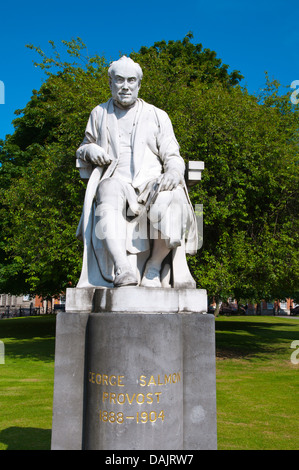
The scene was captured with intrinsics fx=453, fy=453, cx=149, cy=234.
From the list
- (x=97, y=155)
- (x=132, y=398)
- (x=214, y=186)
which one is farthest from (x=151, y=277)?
(x=214, y=186)

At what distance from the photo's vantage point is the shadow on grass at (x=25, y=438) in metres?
6.00

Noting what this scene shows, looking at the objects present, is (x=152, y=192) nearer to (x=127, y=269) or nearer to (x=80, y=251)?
(x=127, y=269)

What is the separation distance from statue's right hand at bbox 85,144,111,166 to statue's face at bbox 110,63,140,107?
62 centimetres

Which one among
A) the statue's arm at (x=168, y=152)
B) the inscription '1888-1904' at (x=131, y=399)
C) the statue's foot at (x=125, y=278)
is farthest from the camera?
the statue's arm at (x=168, y=152)

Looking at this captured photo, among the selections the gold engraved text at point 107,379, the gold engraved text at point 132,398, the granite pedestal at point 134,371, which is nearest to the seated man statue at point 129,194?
the granite pedestal at point 134,371

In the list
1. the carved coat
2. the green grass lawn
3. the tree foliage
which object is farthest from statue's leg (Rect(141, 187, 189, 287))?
the tree foliage

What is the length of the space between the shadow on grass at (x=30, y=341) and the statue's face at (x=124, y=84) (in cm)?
1175

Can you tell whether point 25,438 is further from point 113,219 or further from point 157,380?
point 113,219

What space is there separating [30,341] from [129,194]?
17.1 metres

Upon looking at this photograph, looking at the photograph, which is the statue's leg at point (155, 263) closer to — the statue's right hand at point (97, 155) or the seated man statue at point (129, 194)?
the seated man statue at point (129, 194)

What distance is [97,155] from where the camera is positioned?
473cm

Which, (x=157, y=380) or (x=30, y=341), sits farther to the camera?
(x=30, y=341)

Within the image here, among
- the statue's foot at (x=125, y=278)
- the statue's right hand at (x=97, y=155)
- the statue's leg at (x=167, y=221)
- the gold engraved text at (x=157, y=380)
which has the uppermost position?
the statue's right hand at (x=97, y=155)

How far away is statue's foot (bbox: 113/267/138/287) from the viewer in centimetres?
396
